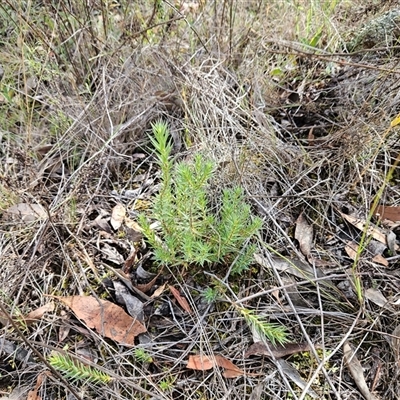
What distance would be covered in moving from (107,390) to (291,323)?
60 cm

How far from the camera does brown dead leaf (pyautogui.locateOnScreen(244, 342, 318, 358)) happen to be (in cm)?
135

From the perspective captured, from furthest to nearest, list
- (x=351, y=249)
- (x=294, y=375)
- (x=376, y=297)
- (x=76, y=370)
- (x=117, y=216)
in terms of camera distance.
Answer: (x=117, y=216)
(x=351, y=249)
(x=376, y=297)
(x=294, y=375)
(x=76, y=370)

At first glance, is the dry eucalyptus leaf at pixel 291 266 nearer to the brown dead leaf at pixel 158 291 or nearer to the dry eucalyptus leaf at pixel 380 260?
the dry eucalyptus leaf at pixel 380 260

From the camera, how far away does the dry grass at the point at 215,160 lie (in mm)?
1355

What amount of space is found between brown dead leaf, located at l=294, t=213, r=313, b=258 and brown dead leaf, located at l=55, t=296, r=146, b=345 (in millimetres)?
631

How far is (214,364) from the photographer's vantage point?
4.37 feet

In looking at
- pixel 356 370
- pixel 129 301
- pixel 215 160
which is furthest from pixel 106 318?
pixel 356 370

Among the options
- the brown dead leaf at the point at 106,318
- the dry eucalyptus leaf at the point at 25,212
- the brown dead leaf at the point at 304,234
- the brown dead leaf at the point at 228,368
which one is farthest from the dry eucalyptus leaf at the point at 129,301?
the brown dead leaf at the point at 304,234

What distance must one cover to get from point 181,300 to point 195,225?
0.27 metres

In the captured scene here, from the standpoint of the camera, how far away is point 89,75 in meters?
2.09

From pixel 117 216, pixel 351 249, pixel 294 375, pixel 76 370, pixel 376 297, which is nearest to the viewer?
pixel 76 370

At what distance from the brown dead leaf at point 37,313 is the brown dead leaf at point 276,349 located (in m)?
0.66

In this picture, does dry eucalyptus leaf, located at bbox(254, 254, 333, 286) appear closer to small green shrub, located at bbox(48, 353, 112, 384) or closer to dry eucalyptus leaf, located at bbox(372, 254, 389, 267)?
dry eucalyptus leaf, located at bbox(372, 254, 389, 267)

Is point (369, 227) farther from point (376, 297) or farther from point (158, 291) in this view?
point (158, 291)
